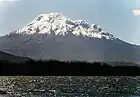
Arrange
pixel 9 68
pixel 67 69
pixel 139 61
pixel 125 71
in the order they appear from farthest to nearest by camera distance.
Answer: pixel 125 71
pixel 67 69
pixel 9 68
pixel 139 61

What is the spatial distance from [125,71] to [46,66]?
22.9 m

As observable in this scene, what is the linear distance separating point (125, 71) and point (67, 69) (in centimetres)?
1786

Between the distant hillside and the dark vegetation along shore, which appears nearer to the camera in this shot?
the dark vegetation along shore

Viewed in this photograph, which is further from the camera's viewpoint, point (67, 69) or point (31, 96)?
point (67, 69)

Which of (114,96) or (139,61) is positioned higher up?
(139,61)

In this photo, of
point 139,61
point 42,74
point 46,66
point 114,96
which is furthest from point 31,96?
point 42,74

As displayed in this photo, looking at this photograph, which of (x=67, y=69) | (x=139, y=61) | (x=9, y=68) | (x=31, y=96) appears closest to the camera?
(x=31, y=96)

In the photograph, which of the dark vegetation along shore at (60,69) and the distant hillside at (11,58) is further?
the distant hillside at (11,58)

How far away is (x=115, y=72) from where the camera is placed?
3910 inches

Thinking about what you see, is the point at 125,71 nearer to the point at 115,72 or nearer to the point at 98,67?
the point at 115,72

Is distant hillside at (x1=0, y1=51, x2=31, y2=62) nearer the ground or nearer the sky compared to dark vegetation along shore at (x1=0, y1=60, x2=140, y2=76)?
nearer the sky

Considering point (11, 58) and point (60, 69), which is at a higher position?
point (11, 58)

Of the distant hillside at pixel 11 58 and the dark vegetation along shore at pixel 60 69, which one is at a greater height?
the distant hillside at pixel 11 58

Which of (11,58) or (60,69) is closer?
(60,69)
